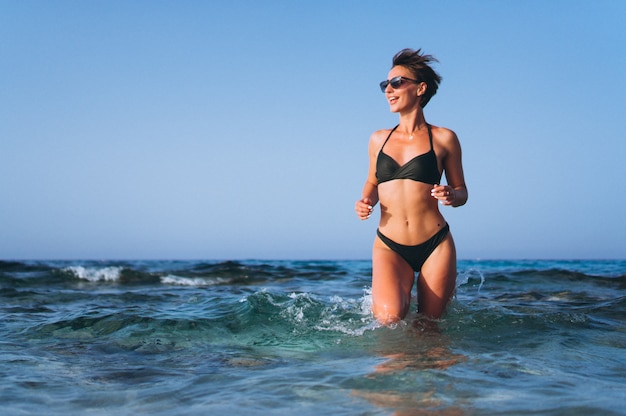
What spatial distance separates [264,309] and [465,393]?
194 inches

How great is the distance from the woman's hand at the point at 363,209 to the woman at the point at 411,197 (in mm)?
11

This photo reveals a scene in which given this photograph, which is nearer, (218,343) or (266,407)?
(266,407)

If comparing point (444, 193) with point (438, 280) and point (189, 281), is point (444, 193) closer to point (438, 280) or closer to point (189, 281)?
point (438, 280)

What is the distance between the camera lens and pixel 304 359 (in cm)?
523

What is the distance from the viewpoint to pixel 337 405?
143 inches

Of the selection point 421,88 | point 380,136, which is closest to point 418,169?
point 380,136

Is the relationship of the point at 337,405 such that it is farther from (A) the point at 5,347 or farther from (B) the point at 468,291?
(B) the point at 468,291

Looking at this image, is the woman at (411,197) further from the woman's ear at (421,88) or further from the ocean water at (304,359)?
the ocean water at (304,359)

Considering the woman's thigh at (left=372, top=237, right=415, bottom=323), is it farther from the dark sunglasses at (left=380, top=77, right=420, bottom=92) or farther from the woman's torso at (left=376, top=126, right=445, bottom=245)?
the dark sunglasses at (left=380, top=77, right=420, bottom=92)

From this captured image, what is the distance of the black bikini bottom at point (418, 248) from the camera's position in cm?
593

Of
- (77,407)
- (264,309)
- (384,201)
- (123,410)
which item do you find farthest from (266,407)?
(264,309)

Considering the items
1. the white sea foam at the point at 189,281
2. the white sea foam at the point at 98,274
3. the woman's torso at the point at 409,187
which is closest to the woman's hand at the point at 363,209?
the woman's torso at the point at 409,187

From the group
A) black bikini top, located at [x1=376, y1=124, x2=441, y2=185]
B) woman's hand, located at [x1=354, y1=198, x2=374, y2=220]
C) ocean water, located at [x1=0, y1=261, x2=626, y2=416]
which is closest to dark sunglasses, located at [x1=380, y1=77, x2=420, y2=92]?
black bikini top, located at [x1=376, y1=124, x2=441, y2=185]

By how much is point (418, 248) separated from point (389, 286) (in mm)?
496
